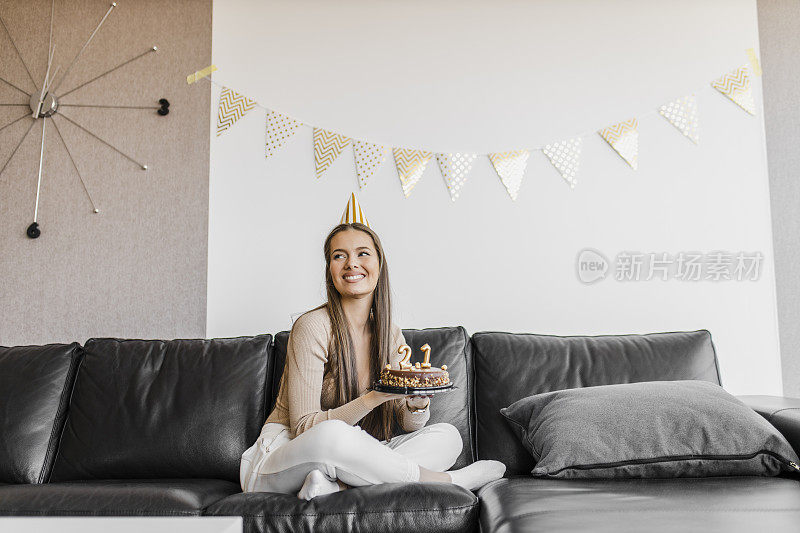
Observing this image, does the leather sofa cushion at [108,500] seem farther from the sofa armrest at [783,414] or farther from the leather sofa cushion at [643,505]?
the sofa armrest at [783,414]

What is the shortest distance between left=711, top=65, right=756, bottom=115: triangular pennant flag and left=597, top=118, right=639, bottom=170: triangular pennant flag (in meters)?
0.36

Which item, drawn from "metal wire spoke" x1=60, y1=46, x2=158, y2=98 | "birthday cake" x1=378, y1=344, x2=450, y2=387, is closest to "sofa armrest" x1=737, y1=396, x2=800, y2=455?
"birthday cake" x1=378, y1=344, x2=450, y2=387

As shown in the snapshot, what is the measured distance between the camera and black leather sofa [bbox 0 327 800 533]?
1.68 metres

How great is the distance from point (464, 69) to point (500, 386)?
133 cm

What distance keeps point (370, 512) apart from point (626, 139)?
1.81 m

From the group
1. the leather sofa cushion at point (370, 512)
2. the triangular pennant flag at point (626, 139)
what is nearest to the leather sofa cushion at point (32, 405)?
the leather sofa cushion at point (370, 512)

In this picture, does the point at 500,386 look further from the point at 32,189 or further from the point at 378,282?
the point at 32,189

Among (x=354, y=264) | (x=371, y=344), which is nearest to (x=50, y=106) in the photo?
(x=354, y=264)

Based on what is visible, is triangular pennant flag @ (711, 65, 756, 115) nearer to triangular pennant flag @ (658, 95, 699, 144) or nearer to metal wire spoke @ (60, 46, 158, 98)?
Result: triangular pennant flag @ (658, 95, 699, 144)

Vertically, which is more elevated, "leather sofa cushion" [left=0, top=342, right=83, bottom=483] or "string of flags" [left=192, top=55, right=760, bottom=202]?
"string of flags" [left=192, top=55, right=760, bottom=202]

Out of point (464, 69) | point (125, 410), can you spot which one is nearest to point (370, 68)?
point (464, 69)

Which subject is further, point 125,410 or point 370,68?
point 370,68

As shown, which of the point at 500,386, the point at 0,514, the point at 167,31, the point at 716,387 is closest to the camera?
the point at 0,514

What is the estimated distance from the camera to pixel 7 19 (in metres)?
2.86
